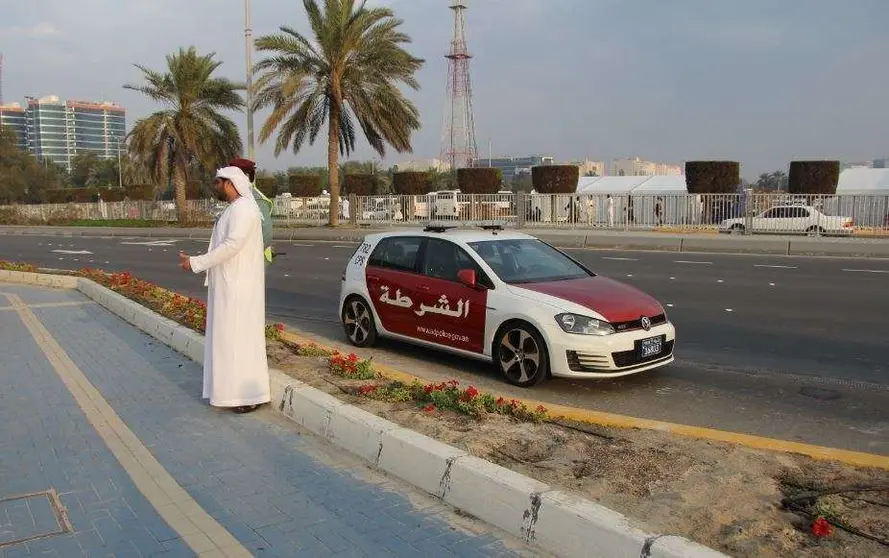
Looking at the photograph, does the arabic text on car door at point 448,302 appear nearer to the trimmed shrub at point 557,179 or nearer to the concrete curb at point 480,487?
the concrete curb at point 480,487

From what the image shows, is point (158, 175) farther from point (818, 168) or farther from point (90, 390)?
point (90, 390)

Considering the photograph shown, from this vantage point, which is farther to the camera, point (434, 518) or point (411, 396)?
point (411, 396)

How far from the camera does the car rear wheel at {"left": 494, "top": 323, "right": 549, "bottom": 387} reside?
703 centimetres

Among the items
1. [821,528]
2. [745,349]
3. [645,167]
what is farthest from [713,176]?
[645,167]

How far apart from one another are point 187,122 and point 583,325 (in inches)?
1274

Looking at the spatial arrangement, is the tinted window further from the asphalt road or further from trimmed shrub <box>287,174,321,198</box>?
trimmed shrub <box>287,174,321,198</box>

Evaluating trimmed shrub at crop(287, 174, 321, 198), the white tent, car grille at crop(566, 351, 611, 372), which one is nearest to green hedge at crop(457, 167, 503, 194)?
trimmed shrub at crop(287, 174, 321, 198)

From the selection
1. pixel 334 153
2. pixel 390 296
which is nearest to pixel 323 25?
pixel 334 153

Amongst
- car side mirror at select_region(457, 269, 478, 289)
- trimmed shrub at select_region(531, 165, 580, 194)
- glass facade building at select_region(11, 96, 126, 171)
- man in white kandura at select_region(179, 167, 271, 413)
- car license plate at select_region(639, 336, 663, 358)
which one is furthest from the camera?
glass facade building at select_region(11, 96, 126, 171)

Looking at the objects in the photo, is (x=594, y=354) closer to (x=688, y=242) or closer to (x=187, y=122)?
(x=688, y=242)

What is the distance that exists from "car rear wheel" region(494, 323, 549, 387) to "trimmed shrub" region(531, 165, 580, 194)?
24.5 metres

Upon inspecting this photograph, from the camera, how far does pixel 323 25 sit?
30578 millimetres

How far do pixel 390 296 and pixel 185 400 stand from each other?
8.85 feet

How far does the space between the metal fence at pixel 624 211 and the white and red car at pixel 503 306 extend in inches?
429
